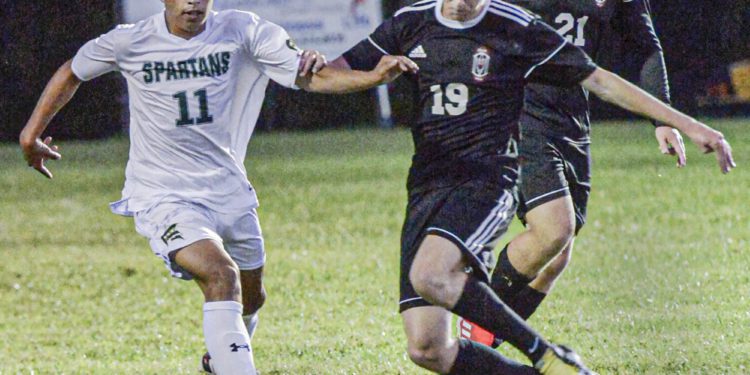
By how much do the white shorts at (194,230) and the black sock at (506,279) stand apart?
114cm

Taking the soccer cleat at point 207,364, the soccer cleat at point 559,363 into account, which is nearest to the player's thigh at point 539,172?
the soccer cleat at point 559,363

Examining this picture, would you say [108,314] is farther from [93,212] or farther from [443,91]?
[93,212]

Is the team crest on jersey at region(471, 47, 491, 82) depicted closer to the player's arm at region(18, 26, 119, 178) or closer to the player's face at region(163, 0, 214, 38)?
the player's face at region(163, 0, 214, 38)

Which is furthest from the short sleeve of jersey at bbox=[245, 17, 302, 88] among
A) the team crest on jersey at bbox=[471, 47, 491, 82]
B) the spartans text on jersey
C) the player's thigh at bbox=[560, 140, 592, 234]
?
the player's thigh at bbox=[560, 140, 592, 234]

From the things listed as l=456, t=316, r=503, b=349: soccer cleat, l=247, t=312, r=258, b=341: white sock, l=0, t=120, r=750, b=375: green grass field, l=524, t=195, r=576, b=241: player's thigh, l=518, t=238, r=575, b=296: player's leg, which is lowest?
l=0, t=120, r=750, b=375: green grass field

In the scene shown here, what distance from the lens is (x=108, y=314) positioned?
8.67 meters

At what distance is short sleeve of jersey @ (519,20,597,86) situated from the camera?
5453mm

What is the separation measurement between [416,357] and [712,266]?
194 inches

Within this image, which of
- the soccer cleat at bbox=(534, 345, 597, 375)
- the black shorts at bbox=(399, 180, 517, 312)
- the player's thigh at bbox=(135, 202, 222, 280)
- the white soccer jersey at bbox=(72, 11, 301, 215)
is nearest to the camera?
the soccer cleat at bbox=(534, 345, 597, 375)

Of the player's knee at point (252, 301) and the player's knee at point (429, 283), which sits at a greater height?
the player's knee at point (429, 283)

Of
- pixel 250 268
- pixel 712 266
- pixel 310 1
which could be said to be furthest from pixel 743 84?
pixel 250 268

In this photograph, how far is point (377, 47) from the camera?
570 centimetres

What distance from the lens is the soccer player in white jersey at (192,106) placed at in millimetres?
5777

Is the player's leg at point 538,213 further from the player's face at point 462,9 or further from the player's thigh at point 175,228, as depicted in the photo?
the player's thigh at point 175,228
